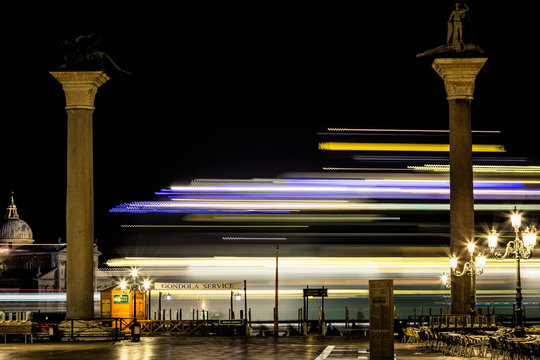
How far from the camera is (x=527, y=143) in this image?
2228 inches

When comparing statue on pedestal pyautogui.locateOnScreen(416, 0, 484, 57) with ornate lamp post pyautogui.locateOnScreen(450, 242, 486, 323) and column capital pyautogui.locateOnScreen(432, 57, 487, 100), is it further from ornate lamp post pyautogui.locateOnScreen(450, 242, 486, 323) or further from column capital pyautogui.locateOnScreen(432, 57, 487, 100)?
ornate lamp post pyautogui.locateOnScreen(450, 242, 486, 323)

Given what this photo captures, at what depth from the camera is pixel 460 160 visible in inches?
1185

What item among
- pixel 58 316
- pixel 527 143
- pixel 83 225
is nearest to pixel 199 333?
pixel 83 225

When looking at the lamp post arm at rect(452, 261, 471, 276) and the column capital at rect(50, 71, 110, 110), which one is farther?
the column capital at rect(50, 71, 110, 110)

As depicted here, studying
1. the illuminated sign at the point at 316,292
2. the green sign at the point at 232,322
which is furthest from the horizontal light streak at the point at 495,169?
the green sign at the point at 232,322

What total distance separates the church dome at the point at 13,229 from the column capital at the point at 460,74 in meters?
138

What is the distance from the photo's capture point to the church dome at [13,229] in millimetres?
160250

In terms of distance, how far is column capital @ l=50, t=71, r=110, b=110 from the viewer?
32.9 meters

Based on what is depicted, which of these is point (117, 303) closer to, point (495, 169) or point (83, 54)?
point (83, 54)

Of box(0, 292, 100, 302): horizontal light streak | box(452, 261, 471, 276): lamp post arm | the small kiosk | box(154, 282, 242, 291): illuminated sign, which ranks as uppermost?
box(452, 261, 471, 276): lamp post arm

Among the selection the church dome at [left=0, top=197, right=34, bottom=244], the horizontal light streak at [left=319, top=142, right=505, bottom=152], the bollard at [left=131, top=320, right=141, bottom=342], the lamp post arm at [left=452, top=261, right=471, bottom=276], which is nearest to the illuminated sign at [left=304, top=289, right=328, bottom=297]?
the bollard at [left=131, top=320, right=141, bottom=342]

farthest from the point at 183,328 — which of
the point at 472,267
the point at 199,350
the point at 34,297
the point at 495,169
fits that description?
the point at 34,297

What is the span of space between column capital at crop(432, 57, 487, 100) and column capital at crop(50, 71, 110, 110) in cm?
1171

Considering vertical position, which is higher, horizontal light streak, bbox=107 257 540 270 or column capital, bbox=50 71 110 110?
column capital, bbox=50 71 110 110
